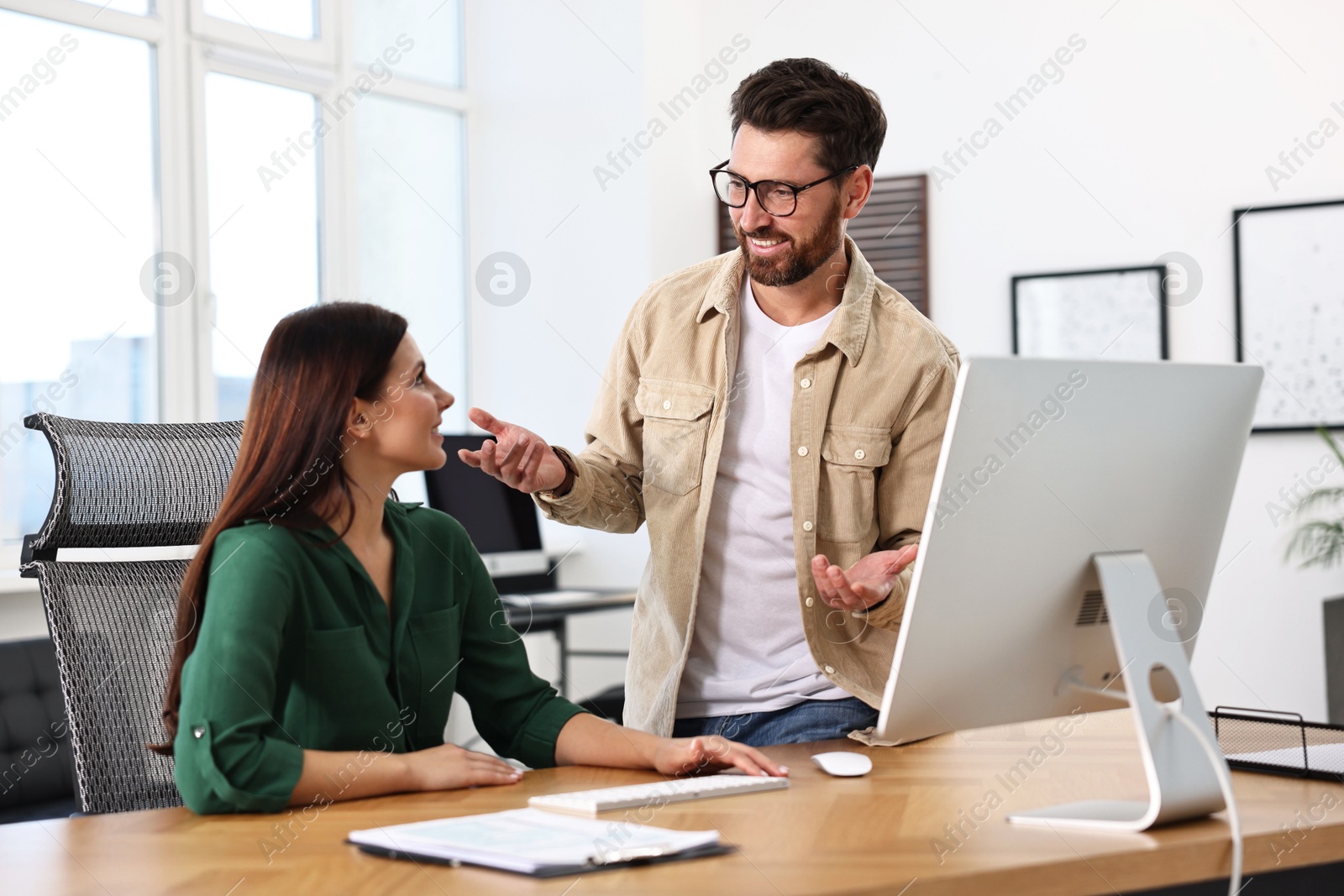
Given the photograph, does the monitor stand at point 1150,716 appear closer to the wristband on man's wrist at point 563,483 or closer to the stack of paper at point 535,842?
the stack of paper at point 535,842

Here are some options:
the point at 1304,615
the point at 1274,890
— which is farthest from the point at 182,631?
the point at 1304,615

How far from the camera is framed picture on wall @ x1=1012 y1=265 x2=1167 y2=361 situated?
14.2 ft

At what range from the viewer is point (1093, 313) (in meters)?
4.44

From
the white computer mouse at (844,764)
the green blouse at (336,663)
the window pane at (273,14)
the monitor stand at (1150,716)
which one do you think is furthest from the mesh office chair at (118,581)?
the window pane at (273,14)

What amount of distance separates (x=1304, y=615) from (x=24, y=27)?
14.2ft

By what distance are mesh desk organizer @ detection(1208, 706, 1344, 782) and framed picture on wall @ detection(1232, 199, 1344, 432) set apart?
2.68m

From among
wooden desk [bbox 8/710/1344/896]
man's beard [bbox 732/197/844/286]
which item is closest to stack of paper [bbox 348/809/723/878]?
wooden desk [bbox 8/710/1344/896]

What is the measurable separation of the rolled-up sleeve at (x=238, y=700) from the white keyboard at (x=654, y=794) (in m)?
0.28

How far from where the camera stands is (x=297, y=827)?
1.26 m

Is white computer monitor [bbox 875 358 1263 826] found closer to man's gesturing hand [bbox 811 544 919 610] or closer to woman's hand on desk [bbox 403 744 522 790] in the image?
man's gesturing hand [bbox 811 544 919 610]

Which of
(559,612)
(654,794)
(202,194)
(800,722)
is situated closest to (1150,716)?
(654,794)

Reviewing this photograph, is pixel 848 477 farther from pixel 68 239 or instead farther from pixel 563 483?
pixel 68 239

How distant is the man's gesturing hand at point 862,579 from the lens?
138 cm

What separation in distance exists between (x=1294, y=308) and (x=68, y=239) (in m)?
3.85
